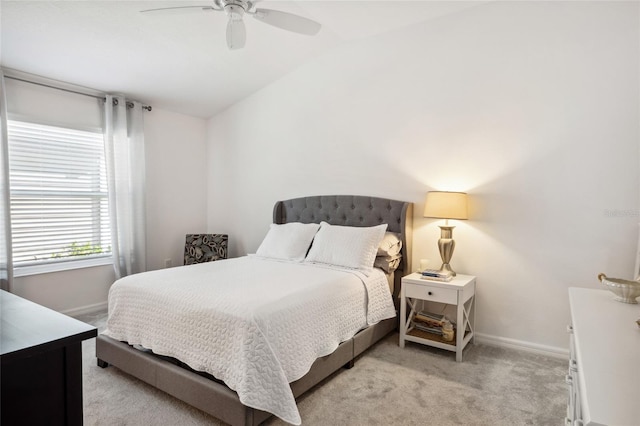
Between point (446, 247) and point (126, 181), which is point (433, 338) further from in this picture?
point (126, 181)

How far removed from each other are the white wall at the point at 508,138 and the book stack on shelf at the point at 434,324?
42 cm

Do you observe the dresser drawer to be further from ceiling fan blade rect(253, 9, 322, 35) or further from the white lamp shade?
ceiling fan blade rect(253, 9, 322, 35)

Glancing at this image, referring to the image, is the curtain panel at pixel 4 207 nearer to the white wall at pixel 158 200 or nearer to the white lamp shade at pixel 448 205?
the white wall at pixel 158 200

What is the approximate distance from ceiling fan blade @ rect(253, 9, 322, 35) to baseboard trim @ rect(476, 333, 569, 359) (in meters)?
2.84

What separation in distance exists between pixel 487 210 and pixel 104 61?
3.71m

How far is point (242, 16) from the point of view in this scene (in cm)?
238

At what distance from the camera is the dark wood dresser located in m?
0.95

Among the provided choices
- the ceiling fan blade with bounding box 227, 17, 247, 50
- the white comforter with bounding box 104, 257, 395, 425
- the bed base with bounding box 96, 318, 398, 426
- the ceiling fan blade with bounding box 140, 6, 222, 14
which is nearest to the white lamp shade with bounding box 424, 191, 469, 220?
the white comforter with bounding box 104, 257, 395, 425

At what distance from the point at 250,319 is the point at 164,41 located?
2695mm

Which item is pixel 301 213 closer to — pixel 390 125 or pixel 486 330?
pixel 390 125

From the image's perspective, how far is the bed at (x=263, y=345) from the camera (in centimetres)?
189

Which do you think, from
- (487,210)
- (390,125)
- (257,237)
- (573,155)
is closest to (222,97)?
(257,237)

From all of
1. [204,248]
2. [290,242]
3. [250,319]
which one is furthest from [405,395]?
[204,248]

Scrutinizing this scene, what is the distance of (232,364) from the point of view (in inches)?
75.2
